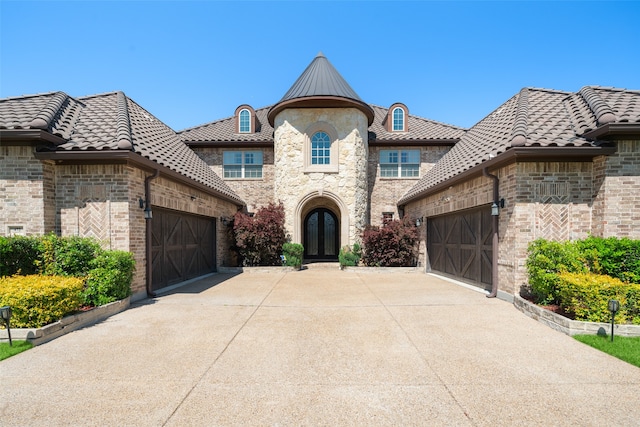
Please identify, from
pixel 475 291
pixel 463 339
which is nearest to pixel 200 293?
pixel 463 339

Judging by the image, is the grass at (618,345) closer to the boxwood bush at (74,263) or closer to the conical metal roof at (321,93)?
the boxwood bush at (74,263)

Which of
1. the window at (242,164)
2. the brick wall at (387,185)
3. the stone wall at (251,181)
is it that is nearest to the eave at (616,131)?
the brick wall at (387,185)

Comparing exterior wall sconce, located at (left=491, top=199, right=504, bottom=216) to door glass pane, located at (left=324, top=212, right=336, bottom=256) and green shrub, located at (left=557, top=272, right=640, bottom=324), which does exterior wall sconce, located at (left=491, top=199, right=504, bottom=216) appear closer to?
green shrub, located at (left=557, top=272, right=640, bottom=324)

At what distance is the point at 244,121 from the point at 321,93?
5.59 m

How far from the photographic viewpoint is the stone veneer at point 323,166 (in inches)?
589

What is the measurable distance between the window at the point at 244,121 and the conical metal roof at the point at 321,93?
2.17 m

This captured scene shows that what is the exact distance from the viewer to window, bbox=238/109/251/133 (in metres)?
17.9

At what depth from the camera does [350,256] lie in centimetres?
1448

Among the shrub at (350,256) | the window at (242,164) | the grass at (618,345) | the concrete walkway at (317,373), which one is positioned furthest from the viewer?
the window at (242,164)

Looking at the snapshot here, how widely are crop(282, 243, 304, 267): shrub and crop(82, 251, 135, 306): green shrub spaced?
7.76 m

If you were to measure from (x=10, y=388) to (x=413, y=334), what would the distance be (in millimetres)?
5589

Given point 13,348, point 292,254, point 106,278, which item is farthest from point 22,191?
point 292,254

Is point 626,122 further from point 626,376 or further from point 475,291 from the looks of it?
point 626,376

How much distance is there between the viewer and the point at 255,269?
13.7m
